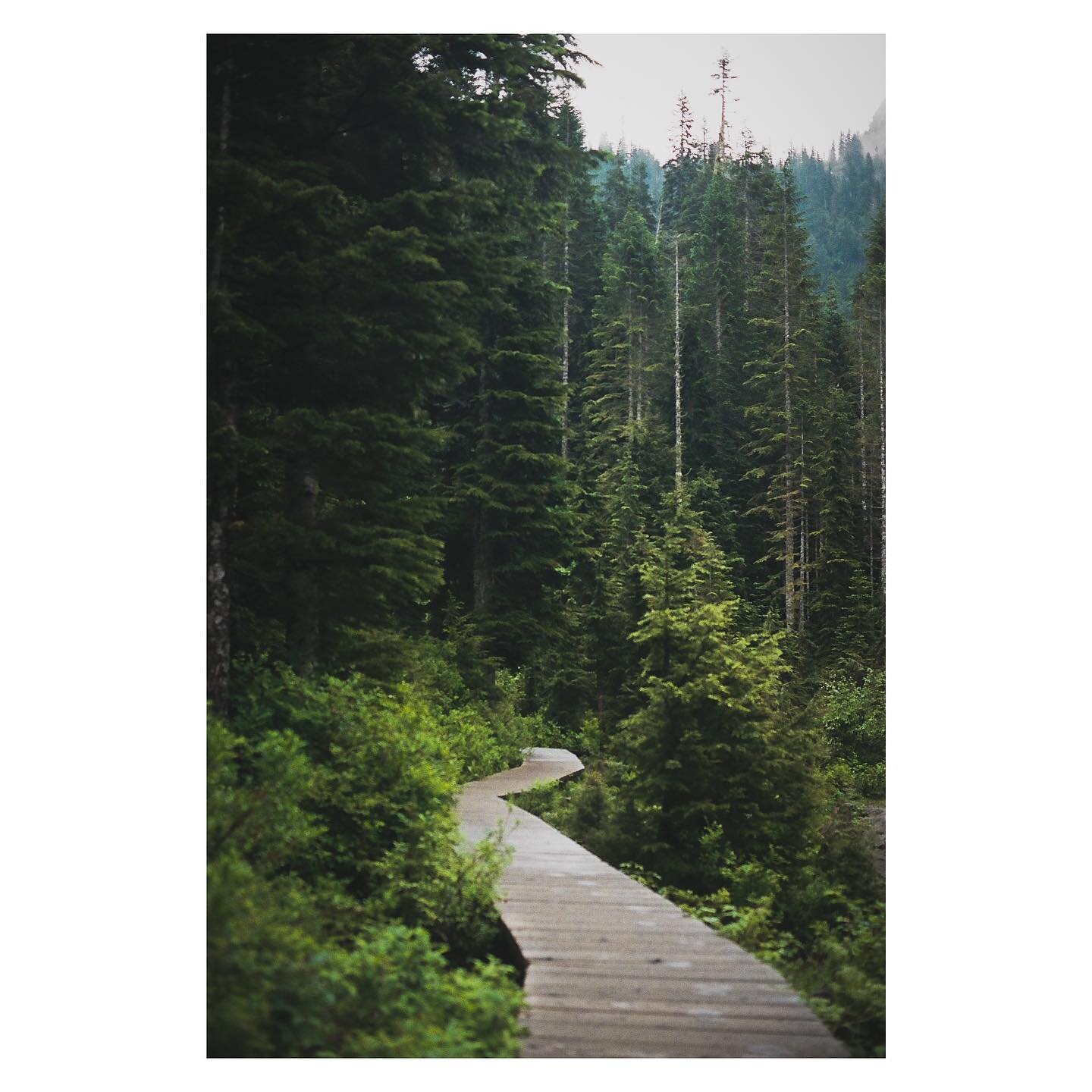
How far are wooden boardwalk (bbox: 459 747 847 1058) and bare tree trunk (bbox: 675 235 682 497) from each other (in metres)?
14.5

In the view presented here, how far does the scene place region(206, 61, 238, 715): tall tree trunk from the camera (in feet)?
20.8

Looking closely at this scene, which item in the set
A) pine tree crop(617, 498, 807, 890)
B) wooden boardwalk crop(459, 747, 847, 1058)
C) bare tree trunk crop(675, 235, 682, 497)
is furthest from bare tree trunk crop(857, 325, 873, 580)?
wooden boardwalk crop(459, 747, 847, 1058)

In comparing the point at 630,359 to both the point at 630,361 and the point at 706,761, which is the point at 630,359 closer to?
the point at 630,361

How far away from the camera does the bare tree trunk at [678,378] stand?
20.8 metres

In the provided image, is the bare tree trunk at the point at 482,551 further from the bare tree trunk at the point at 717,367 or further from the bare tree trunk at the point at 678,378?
the bare tree trunk at the point at 717,367

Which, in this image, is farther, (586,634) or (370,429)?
(586,634)

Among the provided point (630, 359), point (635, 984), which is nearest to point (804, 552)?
point (630, 359)

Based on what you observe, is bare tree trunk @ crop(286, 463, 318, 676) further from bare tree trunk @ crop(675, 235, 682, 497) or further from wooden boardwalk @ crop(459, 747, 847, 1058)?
bare tree trunk @ crop(675, 235, 682, 497)

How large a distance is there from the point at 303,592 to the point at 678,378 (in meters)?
17.1
